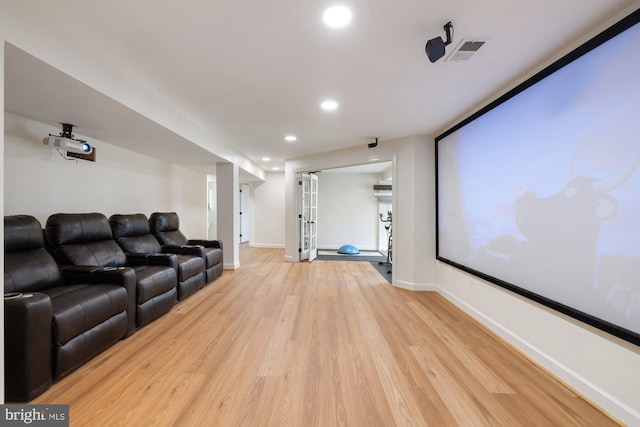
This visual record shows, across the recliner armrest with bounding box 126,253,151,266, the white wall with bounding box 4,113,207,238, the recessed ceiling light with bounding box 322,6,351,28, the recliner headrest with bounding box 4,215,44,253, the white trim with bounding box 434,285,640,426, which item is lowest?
the white trim with bounding box 434,285,640,426

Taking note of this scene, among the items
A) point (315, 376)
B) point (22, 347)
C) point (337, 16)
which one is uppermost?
point (337, 16)

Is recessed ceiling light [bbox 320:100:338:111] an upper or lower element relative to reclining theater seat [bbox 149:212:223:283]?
upper

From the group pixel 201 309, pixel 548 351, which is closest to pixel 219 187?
pixel 201 309

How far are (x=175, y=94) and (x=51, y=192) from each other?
6.07 feet

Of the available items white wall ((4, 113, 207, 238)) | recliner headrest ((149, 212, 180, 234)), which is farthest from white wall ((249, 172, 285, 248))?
recliner headrest ((149, 212, 180, 234))

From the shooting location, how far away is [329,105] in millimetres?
2764

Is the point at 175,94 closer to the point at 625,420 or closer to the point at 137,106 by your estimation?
the point at 137,106

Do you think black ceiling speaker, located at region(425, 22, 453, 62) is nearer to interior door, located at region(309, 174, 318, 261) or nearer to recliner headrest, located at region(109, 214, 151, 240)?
recliner headrest, located at region(109, 214, 151, 240)

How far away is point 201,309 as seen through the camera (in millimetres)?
2988

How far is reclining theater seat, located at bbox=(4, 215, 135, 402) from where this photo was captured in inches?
58.8

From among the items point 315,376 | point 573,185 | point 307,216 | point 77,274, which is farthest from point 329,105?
point 307,216

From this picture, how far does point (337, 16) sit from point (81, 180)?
3.62m

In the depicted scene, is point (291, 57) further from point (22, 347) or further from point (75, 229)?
point (75, 229)

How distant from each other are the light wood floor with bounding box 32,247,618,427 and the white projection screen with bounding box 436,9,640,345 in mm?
620
